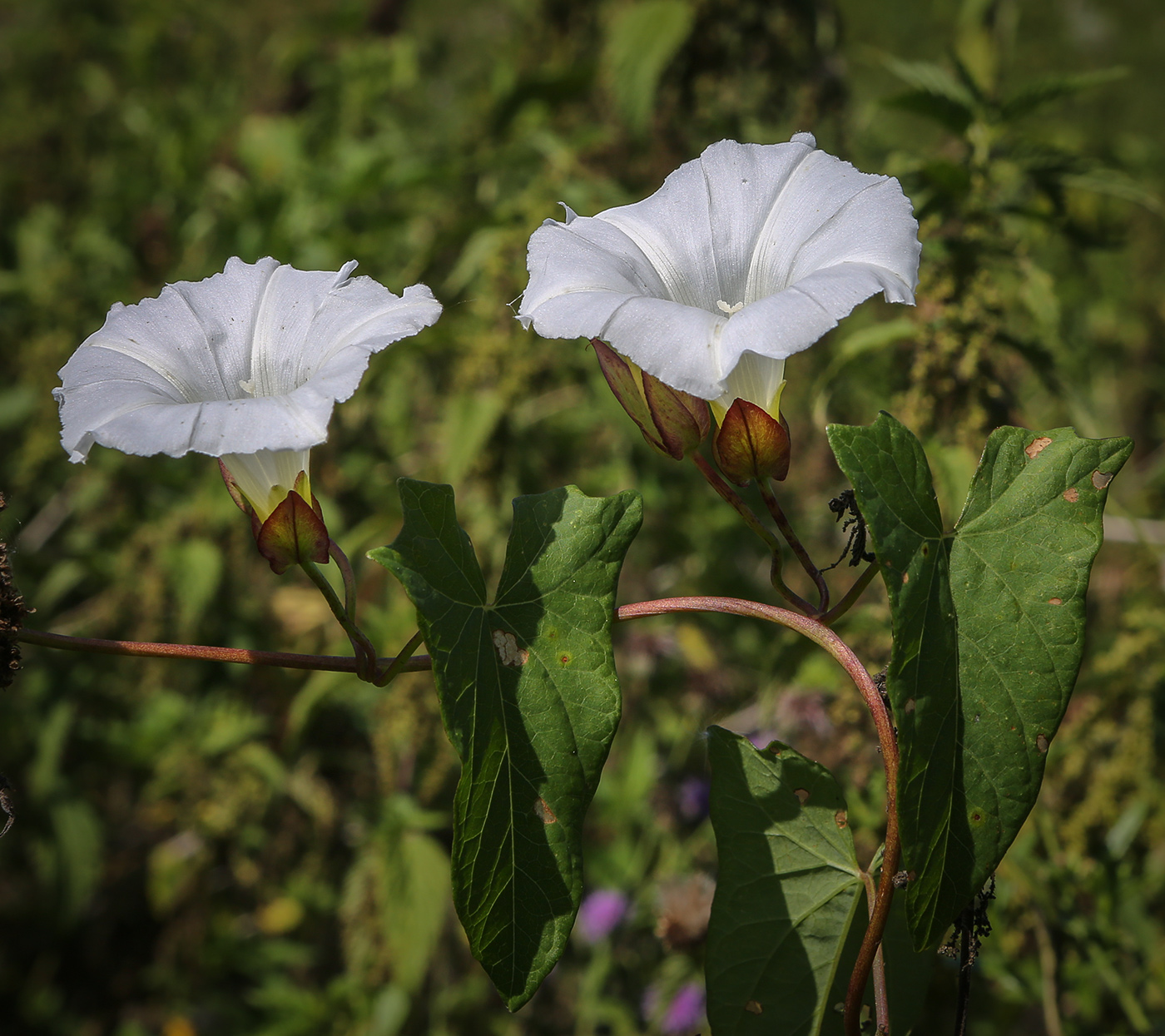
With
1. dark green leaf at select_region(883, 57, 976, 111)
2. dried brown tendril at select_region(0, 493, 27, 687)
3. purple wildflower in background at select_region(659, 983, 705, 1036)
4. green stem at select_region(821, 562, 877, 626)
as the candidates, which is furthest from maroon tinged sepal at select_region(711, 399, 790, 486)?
purple wildflower in background at select_region(659, 983, 705, 1036)

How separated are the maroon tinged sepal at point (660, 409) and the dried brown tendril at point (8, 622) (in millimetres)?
565

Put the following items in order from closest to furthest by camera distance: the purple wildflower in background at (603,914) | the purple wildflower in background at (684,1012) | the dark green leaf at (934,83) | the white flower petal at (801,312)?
the white flower petal at (801,312) < the dark green leaf at (934,83) < the purple wildflower in background at (684,1012) < the purple wildflower in background at (603,914)

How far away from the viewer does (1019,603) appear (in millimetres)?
827

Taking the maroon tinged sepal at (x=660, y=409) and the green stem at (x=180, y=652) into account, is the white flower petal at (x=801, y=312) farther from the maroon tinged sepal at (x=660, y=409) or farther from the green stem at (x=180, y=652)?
the green stem at (x=180, y=652)

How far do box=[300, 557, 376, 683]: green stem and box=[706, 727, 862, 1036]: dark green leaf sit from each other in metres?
0.35

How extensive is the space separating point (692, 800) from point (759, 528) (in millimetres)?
1372

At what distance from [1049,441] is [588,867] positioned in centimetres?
170

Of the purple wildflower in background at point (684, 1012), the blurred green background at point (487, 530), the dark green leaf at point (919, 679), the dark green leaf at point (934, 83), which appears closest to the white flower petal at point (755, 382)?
the dark green leaf at point (919, 679)

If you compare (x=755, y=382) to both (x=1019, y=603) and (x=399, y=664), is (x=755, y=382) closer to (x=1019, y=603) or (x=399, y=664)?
(x=1019, y=603)

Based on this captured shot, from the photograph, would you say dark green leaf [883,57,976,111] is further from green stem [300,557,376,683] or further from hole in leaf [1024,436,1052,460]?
green stem [300,557,376,683]

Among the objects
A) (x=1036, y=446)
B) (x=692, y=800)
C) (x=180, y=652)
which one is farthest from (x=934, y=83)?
(x=692, y=800)

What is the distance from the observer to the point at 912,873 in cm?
79

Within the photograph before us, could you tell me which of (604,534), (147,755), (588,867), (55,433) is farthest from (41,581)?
(604,534)

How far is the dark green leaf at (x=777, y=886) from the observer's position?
37.7 inches
